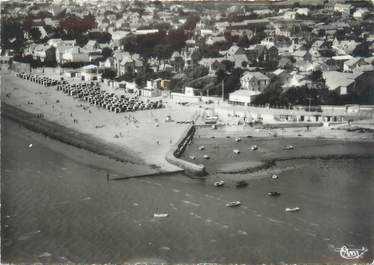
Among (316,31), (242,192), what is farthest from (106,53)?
(242,192)

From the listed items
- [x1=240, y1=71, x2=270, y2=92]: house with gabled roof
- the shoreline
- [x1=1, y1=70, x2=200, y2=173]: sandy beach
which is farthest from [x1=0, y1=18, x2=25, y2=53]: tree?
[x1=240, y1=71, x2=270, y2=92]: house with gabled roof

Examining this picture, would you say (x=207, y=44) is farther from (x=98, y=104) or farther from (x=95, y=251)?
(x=95, y=251)

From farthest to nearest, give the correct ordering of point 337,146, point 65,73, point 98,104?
point 65,73, point 98,104, point 337,146

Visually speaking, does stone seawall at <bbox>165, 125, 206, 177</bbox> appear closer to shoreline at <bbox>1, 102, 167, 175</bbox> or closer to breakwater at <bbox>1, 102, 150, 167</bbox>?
shoreline at <bbox>1, 102, 167, 175</bbox>

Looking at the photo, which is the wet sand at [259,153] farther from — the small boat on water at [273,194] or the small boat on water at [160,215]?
the small boat on water at [160,215]

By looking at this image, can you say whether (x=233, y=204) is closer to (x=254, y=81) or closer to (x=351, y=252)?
(x=351, y=252)

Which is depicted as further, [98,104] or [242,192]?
[98,104]
